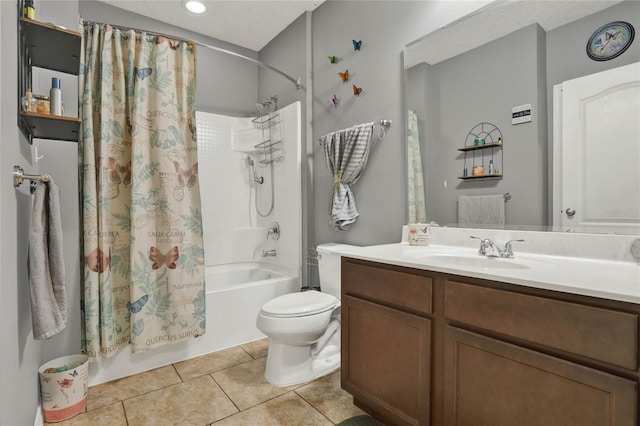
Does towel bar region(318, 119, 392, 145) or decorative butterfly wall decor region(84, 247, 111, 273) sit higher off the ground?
towel bar region(318, 119, 392, 145)

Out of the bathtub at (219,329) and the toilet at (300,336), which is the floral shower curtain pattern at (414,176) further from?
the bathtub at (219,329)

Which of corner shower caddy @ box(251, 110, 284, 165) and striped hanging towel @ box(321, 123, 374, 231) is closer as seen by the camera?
striped hanging towel @ box(321, 123, 374, 231)

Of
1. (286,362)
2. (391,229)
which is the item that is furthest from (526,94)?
(286,362)

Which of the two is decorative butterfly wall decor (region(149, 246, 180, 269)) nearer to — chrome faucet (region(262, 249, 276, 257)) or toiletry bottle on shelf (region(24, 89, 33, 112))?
toiletry bottle on shelf (region(24, 89, 33, 112))

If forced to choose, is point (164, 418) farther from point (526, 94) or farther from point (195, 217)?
point (526, 94)

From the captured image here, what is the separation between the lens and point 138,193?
1898 millimetres

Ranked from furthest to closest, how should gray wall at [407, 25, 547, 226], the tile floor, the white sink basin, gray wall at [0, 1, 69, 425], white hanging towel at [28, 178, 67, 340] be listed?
the tile floor < gray wall at [407, 25, 547, 226] < the white sink basin < white hanging towel at [28, 178, 67, 340] < gray wall at [0, 1, 69, 425]

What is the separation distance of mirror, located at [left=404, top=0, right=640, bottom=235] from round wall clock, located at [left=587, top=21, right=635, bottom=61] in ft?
0.06

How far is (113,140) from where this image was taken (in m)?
1.89

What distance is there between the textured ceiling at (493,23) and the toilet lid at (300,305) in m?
1.55

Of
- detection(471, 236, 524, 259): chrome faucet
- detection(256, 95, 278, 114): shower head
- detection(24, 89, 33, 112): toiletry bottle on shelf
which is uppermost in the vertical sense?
detection(256, 95, 278, 114): shower head

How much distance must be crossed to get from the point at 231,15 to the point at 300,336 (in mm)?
2667

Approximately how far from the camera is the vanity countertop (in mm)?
866

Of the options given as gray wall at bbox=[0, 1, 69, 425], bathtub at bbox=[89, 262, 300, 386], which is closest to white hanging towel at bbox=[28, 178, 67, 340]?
gray wall at bbox=[0, 1, 69, 425]
